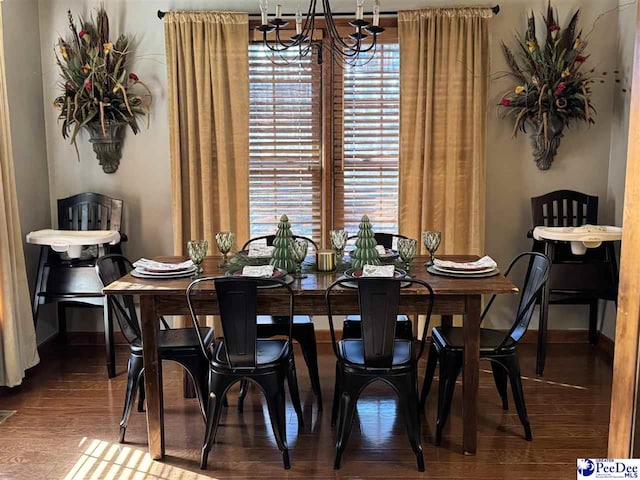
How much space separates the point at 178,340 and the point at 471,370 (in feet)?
4.62

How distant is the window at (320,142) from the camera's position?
4195 mm

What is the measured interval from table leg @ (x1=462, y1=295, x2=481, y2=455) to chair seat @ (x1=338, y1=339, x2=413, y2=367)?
0.26 m

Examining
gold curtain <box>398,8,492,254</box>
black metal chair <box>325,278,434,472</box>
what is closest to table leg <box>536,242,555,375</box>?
gold curtain <box>398,8,492,254</box>

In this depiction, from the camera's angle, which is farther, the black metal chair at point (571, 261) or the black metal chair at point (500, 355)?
the black metal chair at point (571, 261)

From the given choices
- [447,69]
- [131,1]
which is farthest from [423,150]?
[131,1]

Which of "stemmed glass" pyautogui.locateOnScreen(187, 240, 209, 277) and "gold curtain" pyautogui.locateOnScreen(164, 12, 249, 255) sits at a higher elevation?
"gold curtain" pyautogui.locateOnScreen(164, 12, 249, 255)

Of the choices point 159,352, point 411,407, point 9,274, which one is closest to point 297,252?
point 159,352

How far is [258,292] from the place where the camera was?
8.67 ft

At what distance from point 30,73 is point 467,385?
3447mm

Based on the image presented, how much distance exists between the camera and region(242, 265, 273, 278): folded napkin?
2.71 metres

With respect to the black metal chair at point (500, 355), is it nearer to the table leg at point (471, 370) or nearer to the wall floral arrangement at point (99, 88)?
the table leg at point (471, 370)

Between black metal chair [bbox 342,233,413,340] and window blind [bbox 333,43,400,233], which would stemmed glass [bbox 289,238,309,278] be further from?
window blind [bbox 333,43,400,233]

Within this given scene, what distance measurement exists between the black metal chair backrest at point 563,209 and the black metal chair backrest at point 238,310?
2237 mm

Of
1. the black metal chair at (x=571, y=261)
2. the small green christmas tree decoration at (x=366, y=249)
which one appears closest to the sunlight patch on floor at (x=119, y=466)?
the small green christmas tree decoration at (x=366, y=249)
